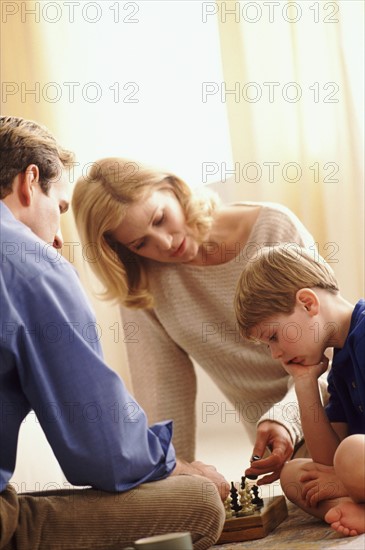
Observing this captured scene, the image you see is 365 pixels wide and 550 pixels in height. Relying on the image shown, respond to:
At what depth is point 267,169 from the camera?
9.93 ft

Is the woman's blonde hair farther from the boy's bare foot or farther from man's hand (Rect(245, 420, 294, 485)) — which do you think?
the boy's bare foot

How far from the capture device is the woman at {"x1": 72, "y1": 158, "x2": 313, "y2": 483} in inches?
87.0

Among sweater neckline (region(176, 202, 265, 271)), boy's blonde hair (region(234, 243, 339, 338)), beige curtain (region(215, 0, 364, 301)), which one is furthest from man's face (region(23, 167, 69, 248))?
beige curtain (region(215, 0, 364, 301))

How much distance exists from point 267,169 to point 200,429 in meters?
1.17

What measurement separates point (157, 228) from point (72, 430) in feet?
2.85

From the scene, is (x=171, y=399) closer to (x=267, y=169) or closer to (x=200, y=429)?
(x=267, y=169)

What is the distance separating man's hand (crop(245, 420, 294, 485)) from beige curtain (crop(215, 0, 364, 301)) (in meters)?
1.13

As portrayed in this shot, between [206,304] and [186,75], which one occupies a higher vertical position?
[186,75]

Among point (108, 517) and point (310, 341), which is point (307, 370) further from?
point (108, 517)

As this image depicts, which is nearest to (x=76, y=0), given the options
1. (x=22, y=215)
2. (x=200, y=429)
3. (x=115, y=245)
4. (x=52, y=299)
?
(x=115, y=245)

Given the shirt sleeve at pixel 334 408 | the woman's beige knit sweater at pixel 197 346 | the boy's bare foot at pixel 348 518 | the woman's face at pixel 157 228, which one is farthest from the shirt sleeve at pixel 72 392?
the woman's beige knit sweater at pixel 197 346

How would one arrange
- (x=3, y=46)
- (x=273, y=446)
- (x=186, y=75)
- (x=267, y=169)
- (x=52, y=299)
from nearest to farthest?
(x=52, y=299) → (x=273, y=446) → (x=267, y=169) → (x=186, y=75) → (x=3, y=46)

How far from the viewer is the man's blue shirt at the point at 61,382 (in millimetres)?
1394

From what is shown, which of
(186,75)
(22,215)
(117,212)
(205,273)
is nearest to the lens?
(22,215)
